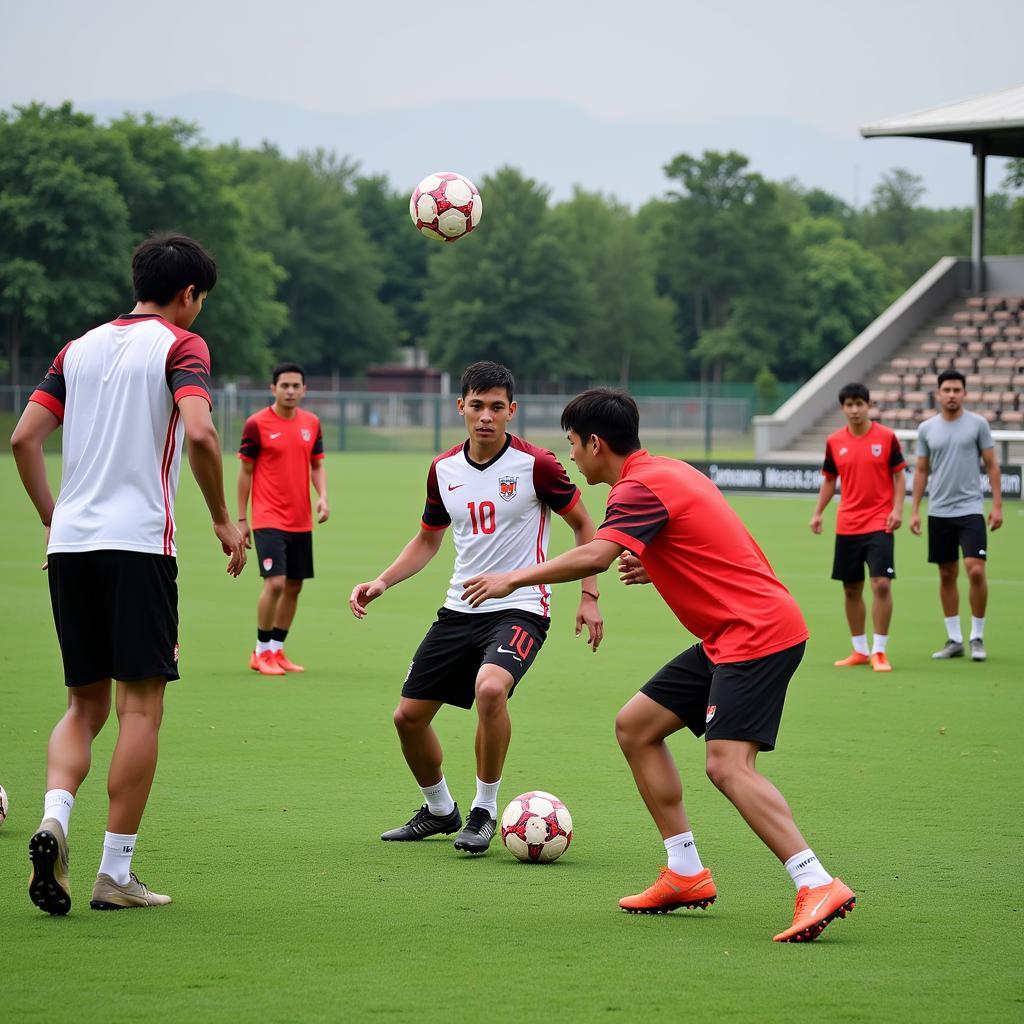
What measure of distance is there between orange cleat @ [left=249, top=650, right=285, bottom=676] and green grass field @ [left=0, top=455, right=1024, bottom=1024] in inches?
7.1

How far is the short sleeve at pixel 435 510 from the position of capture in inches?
292

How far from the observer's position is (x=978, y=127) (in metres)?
40.0

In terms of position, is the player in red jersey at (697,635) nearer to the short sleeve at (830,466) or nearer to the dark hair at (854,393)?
the dark hair at (854,393)

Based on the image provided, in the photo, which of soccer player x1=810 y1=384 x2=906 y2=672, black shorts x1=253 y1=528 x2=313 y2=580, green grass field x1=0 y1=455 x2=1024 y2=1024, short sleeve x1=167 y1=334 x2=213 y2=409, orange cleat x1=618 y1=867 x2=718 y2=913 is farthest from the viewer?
soccer player x1=810 y1=384 x2=906 y2=672

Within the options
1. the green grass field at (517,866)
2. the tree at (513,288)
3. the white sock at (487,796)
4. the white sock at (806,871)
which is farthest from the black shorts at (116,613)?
the tree at (513,288)

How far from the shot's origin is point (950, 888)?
608cm

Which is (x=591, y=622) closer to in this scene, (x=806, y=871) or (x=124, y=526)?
(x=806, y=871)

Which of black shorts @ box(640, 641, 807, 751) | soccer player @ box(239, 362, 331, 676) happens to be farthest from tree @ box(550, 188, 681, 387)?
black shorts @ box(640, 641, 807, 751)

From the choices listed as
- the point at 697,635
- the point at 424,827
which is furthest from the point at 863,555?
the point at 697,635

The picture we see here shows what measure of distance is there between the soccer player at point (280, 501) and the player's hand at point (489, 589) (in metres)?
6.85

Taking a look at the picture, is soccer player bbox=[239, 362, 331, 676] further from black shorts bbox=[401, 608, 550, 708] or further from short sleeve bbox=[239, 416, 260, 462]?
black shorts bbox=[401, 608, 550, 708]

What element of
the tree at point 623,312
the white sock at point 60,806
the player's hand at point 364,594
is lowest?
the white sock at point 60,806

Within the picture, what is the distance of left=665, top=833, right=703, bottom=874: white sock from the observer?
577 cm

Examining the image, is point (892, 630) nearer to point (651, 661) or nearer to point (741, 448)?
point (651, 661)
